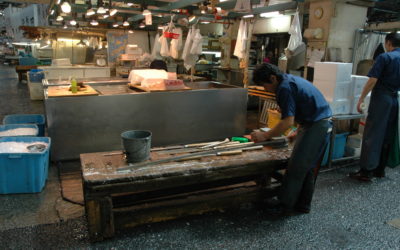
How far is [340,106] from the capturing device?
172 inches

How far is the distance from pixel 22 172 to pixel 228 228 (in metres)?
2.40

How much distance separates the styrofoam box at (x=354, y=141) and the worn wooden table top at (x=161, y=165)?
2.10 meters

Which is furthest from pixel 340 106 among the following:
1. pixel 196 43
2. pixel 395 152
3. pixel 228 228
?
pixel 196 43

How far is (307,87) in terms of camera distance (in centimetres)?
283

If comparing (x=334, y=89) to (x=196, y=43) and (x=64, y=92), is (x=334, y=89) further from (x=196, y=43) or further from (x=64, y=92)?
(x=64, y=92)

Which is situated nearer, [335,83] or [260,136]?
[260,136]

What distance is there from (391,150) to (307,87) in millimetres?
2167

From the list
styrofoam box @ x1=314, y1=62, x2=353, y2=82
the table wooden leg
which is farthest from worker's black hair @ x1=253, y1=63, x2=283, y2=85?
styrofoam box @ x1=314, y1=62, x2=353, y2=82

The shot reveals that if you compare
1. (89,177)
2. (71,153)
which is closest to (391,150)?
(89,177)

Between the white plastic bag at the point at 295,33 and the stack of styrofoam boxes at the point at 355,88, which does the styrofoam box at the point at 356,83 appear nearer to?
the stack of styrofoam boxes at the point at 355,88

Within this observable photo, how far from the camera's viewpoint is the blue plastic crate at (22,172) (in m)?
3.28

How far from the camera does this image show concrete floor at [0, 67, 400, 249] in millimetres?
2637

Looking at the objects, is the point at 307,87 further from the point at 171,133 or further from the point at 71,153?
the point at 71,153

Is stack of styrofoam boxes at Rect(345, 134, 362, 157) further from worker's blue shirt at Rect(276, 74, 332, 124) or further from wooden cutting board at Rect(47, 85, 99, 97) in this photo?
wooden cutting board at Rect(47, 85, 99, 97)
